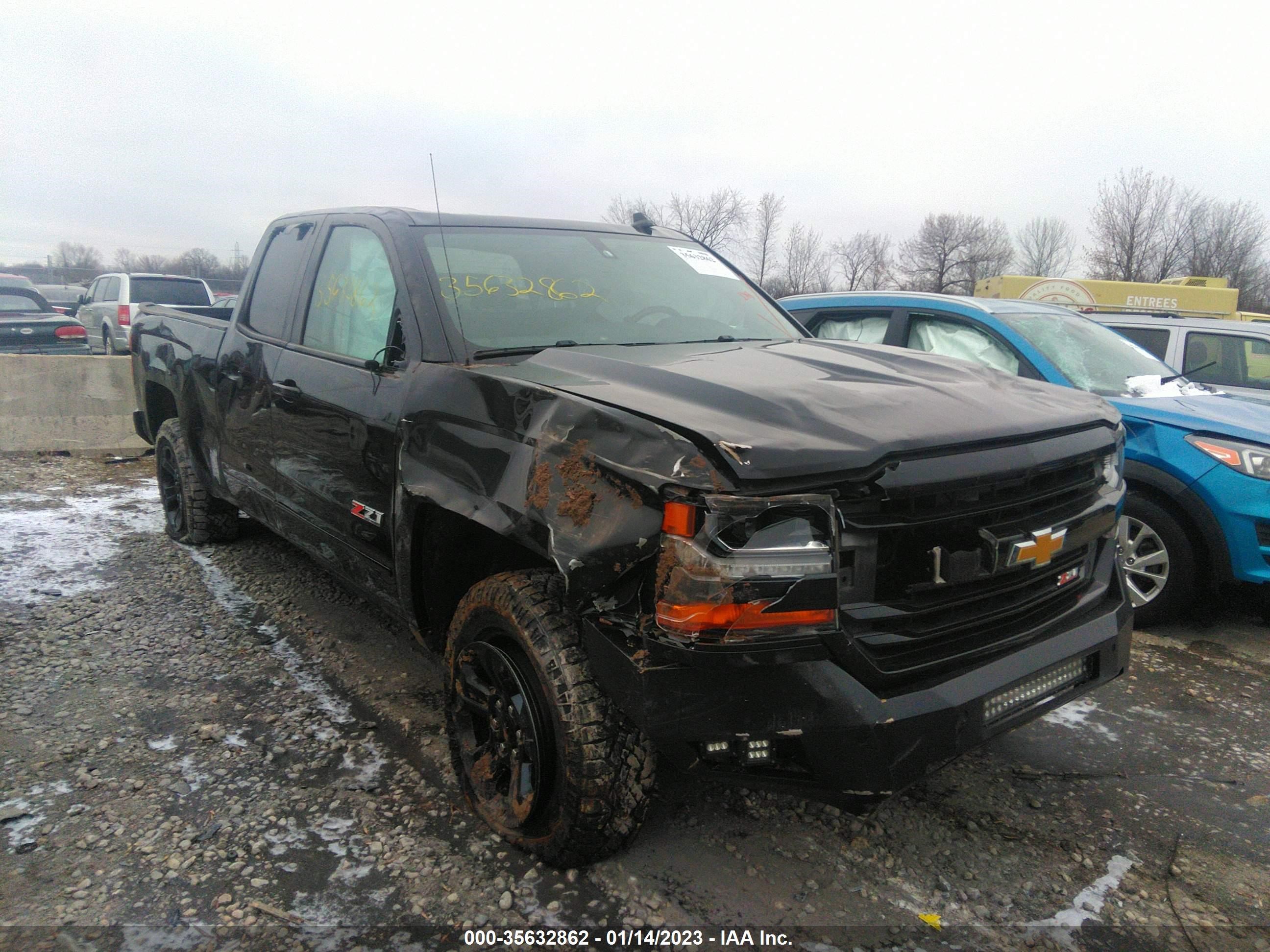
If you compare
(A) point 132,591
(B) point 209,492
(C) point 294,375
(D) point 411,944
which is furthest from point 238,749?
(B) point 209,492

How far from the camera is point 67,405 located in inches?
328

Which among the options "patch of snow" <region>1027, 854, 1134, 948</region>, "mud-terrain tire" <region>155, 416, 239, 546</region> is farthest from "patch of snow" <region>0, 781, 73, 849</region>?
"patch of snow" <region>1027, 854, 1134, 948</region>

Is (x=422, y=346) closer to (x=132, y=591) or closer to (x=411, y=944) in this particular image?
(x=411, y=944)

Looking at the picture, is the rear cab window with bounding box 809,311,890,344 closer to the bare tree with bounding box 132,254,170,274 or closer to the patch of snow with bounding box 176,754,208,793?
the patch of snow with bounding box 176,754,208,793

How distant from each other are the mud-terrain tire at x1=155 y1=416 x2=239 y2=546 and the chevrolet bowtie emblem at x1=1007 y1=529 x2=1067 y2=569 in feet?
14.3

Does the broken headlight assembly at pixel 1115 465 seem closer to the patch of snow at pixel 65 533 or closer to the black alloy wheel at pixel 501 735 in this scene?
the black alloy wheel at pixel 501 735

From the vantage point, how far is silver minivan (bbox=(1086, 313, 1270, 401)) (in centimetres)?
735

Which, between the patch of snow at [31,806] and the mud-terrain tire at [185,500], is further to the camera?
the mud-terrain tire at [185,500]

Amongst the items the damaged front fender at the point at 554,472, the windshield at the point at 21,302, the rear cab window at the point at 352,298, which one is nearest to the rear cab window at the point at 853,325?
the rear cab window at the point at 352,298

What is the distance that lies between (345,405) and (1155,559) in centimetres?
388

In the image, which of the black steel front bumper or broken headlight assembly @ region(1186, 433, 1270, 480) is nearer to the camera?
the black steel front bumper

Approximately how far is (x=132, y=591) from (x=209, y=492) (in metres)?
0.71

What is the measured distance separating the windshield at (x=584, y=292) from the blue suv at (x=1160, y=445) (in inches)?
67.5

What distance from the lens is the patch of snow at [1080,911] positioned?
2186mm
